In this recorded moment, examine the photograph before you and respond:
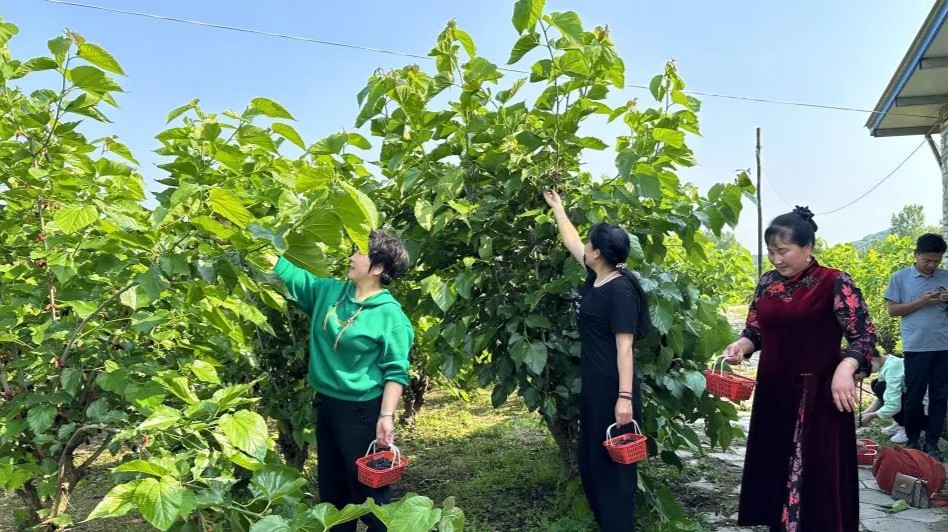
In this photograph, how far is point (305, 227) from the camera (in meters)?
1.36

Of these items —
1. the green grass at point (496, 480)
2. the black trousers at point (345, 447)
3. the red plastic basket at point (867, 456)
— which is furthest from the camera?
the red plastic basket at point (867, 456)

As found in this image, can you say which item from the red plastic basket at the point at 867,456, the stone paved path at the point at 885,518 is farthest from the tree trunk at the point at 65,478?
the red plastic basket at the point at 867,456

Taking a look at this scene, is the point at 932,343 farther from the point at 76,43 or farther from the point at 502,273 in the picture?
the point at 76,43

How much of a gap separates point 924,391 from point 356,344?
4124mm

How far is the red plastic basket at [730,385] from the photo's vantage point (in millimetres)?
2631

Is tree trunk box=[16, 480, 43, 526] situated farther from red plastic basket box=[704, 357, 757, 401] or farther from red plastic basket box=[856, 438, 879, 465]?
red plastic basket box=[856, 438, 879, 465]

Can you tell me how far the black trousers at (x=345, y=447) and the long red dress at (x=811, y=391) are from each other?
1.62 meters

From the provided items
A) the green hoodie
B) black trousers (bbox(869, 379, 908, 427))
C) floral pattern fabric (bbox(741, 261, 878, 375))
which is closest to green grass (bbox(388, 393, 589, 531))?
the green hoodie

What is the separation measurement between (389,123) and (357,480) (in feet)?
4.57

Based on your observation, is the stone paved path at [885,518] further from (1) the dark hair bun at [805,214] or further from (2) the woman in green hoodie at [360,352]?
(2) the woman in green hoodie at [360,352]

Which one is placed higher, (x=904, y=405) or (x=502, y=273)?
(x=502, y=273)

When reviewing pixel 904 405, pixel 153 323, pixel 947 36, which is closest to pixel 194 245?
pixel 153 323

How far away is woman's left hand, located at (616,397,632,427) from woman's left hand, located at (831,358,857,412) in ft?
2.44

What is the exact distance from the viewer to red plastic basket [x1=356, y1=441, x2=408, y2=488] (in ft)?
6.98
